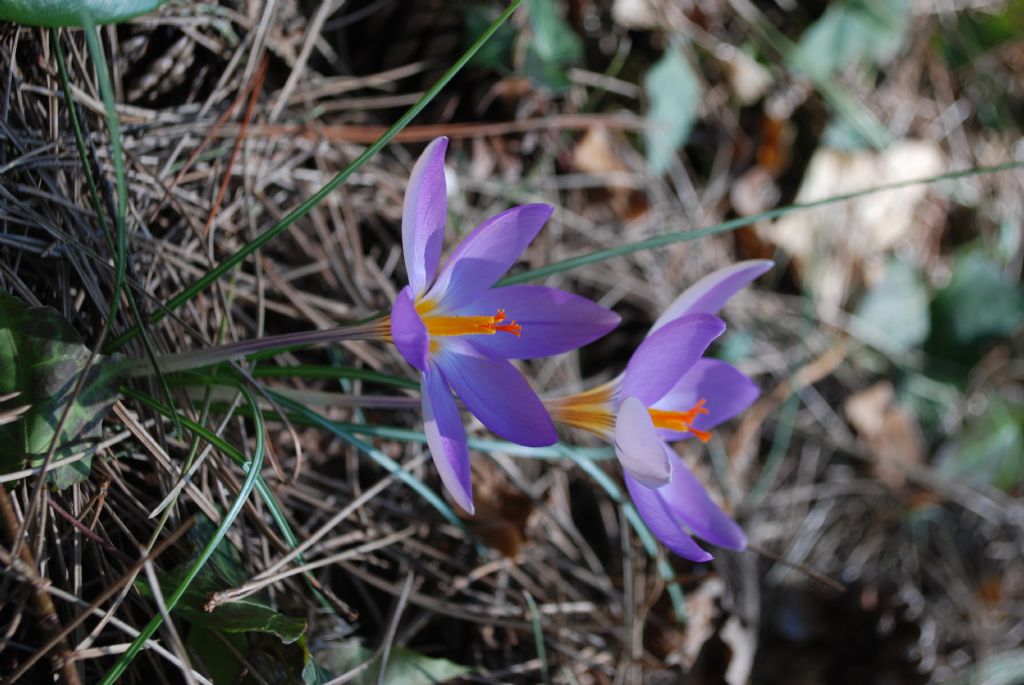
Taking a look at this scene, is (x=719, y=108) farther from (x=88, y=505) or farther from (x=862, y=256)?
(x=88, y=505)

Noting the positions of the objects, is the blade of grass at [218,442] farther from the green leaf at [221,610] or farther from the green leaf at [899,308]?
the green leaf at [899,308]

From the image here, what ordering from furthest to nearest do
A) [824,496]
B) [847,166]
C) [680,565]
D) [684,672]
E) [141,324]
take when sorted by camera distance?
[847,166], [824,496], [680,565], [684,672], [141,324]

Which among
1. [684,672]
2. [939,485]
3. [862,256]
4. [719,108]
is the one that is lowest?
[939,485]

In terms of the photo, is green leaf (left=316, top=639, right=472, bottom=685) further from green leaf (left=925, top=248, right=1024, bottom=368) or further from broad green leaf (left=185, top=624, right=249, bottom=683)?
green leaf (left=925, top=248, right=1024, bottom=368)

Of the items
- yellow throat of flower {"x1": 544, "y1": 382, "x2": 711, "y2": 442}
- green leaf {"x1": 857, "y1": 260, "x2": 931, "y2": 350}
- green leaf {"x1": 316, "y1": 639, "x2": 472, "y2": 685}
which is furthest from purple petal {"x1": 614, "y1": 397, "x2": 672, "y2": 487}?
green leaf {"x1": 857, "y1": 260, "x2": 931, "y2": 350}

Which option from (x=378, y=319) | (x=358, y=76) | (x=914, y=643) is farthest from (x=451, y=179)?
(x=914, y=643)

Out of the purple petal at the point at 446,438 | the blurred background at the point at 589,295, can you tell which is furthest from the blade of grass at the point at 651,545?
the purple petal at the point at 446,438

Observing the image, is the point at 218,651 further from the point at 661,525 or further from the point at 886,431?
the point at 886,431

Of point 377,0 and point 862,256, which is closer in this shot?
point 377,0
